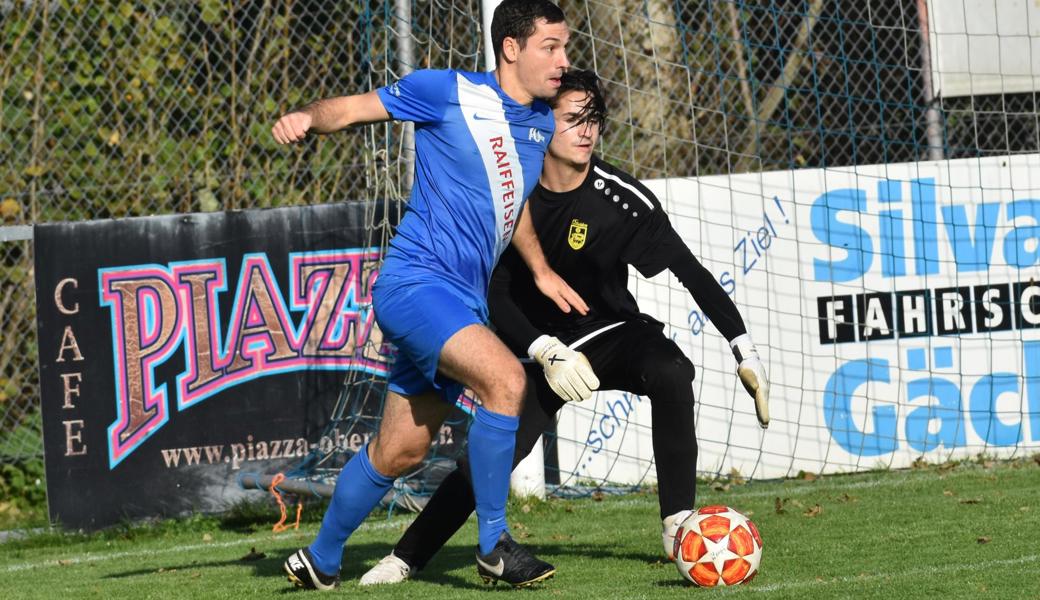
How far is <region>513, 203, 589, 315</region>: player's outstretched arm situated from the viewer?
5375 millimetres

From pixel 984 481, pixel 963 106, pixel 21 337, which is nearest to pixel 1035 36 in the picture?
pixel 963 106

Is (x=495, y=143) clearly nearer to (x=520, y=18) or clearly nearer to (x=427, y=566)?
(x=520, y=18)

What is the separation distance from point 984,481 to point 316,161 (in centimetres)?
498

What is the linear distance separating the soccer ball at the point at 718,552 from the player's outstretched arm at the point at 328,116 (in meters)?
1.83

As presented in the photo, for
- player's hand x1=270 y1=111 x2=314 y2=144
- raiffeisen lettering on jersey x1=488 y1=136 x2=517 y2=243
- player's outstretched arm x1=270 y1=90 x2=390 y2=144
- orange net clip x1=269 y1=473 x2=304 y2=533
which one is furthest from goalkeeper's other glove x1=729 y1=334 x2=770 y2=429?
orange net clip x1=269 y1=473 x2=304 y2=533

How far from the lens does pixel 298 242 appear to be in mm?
8125

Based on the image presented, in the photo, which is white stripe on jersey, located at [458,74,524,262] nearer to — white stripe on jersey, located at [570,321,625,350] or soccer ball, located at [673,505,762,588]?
white stripe on jersey, located at [570,321,625,350]

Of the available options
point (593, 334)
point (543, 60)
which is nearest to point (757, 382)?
point (593, 334)

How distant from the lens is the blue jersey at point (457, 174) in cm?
492

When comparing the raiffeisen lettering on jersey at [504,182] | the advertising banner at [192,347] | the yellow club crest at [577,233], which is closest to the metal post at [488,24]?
the advertising banner at [192,347]

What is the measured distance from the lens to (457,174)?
496 centimetres

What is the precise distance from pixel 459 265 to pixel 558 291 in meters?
0.61

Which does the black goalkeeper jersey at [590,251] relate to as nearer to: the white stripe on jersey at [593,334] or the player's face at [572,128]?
the white stripe on jersey at [593,334]

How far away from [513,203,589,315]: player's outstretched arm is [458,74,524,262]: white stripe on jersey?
12.1 inches
